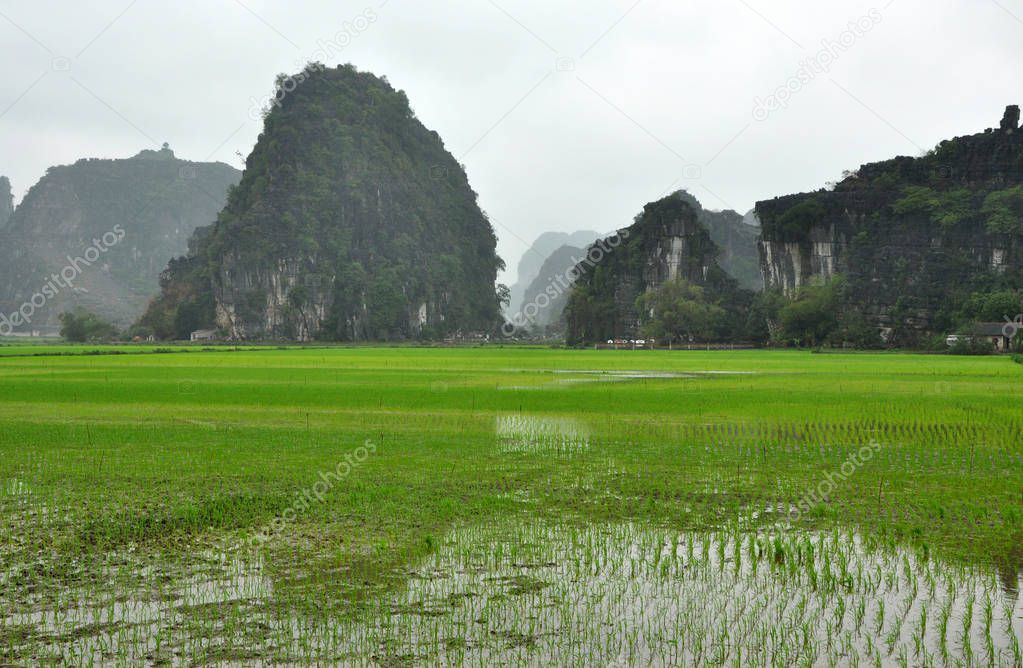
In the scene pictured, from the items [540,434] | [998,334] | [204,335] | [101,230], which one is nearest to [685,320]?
[998,334]

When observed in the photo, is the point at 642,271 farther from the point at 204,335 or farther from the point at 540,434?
the point at 540,434

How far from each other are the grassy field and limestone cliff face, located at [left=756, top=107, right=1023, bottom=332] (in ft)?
177

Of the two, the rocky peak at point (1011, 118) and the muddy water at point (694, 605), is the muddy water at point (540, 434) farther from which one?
the rocky peak at point (1011, 118)

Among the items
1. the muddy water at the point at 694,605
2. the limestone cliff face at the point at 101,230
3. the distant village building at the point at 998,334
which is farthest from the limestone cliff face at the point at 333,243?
the muddy water at the point at 694,605

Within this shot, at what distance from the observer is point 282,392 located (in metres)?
19.1

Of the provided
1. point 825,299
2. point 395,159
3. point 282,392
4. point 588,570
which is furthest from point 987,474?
point 395,159

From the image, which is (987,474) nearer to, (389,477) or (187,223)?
(389,477)

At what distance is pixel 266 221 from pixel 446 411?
8565cm

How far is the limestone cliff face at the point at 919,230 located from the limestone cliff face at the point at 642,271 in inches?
415

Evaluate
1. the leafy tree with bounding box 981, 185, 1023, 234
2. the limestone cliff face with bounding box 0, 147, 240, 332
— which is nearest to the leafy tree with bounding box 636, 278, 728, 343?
the leafy tree with bounding box 981, 185, 1023, 234

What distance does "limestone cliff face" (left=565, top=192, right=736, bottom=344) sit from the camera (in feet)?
263

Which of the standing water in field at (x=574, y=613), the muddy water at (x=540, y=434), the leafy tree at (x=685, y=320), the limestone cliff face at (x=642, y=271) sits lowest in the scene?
the standing water in field at (x=574, y=613)

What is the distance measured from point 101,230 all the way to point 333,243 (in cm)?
11031

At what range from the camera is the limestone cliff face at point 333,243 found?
310 ft
